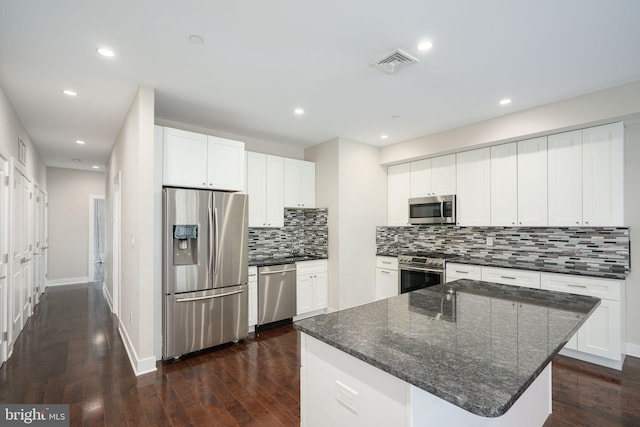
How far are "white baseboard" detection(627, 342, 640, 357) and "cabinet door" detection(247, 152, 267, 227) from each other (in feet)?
14.0

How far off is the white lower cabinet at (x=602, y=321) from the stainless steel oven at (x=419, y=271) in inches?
52.2

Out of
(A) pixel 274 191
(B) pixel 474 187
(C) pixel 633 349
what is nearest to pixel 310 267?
(A) pixel 274 191

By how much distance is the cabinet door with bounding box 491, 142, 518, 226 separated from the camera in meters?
3.68

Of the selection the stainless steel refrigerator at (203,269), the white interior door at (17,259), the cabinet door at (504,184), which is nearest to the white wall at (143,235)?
the stainless steel refrigerator at (203,269)

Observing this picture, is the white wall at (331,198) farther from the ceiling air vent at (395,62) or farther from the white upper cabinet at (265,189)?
the ceiling air vent at (395,62)

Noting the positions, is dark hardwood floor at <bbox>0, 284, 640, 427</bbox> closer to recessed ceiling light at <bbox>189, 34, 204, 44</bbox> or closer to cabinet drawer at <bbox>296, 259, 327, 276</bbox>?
cabinet drawer at <bbox>296, 259, 327, 276</bbox>

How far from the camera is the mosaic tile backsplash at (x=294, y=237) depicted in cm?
460

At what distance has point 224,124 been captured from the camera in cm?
396

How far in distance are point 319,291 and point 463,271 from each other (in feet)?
6.46

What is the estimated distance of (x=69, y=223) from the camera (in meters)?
7.07

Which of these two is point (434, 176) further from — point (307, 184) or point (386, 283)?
point (307, 184)

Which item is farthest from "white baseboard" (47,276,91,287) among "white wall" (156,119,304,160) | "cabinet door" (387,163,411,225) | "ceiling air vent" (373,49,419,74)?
"ceiling air vent" (373,49,419,74)

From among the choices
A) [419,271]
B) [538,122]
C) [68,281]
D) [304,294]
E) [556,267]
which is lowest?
[68,281]

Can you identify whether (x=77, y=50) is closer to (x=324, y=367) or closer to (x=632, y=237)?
(x=324, y=367)
